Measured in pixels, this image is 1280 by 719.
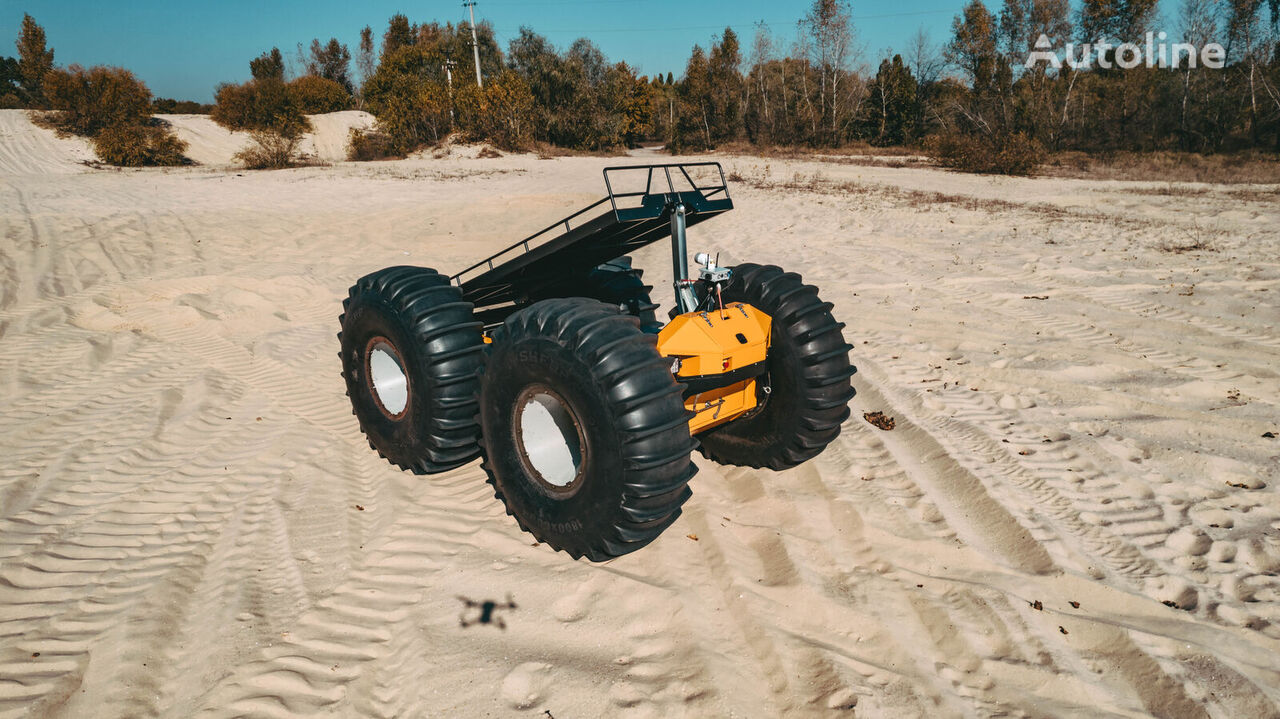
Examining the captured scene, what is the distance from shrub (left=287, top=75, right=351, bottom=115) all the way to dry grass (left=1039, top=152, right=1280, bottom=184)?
128 feet

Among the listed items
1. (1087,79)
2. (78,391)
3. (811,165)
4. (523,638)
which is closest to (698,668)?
(523,638)

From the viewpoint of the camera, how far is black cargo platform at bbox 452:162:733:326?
3.42m

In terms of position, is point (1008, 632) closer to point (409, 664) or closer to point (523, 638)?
point (523, 638)

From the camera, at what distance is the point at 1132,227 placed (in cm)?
1076

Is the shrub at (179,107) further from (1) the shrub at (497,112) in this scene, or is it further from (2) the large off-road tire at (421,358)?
(2) the large off-road tire at (421,358)

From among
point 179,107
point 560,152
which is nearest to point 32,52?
point 179,107

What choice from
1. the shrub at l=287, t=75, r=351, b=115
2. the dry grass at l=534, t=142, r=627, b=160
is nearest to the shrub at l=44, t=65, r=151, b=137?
the shrub at l=287, t=75, r=351, b=115

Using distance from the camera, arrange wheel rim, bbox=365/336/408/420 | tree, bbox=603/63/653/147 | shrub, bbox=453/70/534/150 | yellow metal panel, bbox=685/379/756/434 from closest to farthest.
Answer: yellow metal panel, bbox=685/379/756/434
wheel rim, bbox=365/336/408/420
shrub, bbox=453/70/534/150
tree, bbox=603/63/653/147

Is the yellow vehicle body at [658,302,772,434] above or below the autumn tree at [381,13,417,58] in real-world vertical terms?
below

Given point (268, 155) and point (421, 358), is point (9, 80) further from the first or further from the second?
point (421, 358)

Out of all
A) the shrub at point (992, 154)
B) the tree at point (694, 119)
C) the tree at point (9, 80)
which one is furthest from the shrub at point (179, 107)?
the shrub at point (992, 154)

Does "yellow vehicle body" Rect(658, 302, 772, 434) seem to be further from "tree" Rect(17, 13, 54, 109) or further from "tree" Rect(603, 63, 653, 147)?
"tree" Rect(17, 13, 54, 109)

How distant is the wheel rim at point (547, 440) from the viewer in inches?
123

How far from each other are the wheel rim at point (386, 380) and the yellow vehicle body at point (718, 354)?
1967 millimetres
